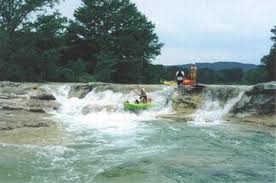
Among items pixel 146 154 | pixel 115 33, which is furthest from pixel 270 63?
pixel 146 154

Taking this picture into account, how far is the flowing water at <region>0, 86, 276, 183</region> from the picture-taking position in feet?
32.0

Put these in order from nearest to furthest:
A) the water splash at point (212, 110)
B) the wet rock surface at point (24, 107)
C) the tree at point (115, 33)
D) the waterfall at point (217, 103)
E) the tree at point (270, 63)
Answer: the wet rock surface at point (24, 107), the water splash at point (212, 110), the waterfall at point (217, 103), the tree at point (270, 63), the tree at point (115, 33)

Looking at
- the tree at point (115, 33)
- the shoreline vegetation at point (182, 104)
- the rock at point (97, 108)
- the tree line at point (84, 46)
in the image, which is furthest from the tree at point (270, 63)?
the rock at point (97, 108)

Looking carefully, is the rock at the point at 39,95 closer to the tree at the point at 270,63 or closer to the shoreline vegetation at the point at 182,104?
the shoreline vegetation at the point at 182,104

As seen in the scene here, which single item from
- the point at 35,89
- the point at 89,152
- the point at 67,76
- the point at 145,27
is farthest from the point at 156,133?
the point at 145,27

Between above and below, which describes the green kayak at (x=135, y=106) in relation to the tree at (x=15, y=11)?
below

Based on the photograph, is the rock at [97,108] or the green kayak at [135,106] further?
the rock at [97,108]

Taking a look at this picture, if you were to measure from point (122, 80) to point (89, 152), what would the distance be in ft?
95.5

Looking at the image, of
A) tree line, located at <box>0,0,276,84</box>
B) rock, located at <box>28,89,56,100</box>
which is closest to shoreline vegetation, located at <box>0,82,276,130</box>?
rock, located at <box>28,89,56,100</box>

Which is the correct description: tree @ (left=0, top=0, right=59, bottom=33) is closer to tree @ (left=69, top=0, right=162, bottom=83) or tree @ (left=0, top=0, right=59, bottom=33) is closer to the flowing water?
tree @ (left=69, top=0, right=162, bottom=83)

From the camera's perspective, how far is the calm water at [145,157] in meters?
9.70

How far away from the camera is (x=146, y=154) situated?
1209 cm

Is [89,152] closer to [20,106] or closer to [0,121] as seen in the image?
[0,121]

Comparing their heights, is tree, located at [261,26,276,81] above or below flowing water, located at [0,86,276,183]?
above
